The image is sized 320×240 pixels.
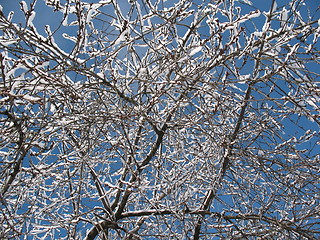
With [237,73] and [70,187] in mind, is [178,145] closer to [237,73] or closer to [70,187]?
[237,73]

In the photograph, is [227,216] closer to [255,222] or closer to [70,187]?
[255,222]

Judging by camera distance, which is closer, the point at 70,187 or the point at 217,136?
the point at 217,136

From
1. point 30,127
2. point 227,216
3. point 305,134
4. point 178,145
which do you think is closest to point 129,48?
point 178,145

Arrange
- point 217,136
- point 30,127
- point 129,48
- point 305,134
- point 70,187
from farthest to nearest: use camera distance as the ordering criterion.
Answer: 1. point 70,187
2. point 305,134
3. point 129,48
4. point 217,136
5. point 30,127

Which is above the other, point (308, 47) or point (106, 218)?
point (308, 47)

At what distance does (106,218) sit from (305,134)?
238cm

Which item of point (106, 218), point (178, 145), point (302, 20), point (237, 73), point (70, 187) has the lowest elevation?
point (106, 218)

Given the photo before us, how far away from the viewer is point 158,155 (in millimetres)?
A: 3676

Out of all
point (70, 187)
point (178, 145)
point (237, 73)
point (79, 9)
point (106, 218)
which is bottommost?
point (106, 218)

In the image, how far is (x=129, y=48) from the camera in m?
3.55

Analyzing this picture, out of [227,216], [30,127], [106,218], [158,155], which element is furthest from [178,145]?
[30,127]

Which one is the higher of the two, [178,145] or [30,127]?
[178,145]

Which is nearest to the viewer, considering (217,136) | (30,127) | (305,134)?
(30,127)

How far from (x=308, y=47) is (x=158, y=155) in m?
1.75
